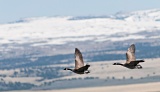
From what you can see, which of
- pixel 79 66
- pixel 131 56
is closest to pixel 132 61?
pixel 131 56

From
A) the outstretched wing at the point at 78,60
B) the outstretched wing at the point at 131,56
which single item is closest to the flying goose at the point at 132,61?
the outstretched wing at the point at 131,56

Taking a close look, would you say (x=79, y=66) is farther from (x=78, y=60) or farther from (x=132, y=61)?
(x=132, y=61)

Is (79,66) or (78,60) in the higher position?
(78,60)

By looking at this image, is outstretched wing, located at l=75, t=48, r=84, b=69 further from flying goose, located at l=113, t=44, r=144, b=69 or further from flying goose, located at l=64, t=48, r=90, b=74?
flying goose, located at l=113, t=44, r=144, b=69

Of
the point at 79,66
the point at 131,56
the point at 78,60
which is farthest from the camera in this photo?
the point at 131,56

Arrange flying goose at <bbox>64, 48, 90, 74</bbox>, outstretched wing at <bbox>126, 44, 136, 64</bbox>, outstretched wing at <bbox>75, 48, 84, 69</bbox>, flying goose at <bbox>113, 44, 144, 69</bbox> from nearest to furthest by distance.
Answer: flying goose at <bbox>64, 48, 90, 74</bbox> < outstretched wing at <bbox>75, 48, 84, 69</bbox> < flying goose at <bbox>113, 44, 144, 69</bbox> < outstretched wing at <bbox>126, 44, 136, 64</bbox>

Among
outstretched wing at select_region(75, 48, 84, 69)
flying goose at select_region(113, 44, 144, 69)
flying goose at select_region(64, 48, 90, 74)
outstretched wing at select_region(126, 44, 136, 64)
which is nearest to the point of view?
flying goose at select_region(64, 48, 90, 74)

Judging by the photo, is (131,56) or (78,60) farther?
(131,56)

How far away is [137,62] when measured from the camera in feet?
105

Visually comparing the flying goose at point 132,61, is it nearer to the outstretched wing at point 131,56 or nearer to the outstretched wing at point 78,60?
the outstretched wing at point 131,56

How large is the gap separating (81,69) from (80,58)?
28.0 inches

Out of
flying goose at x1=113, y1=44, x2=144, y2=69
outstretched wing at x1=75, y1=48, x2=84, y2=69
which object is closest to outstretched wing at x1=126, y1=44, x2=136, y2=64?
flying goose at x1=113, y1=44, x2=144, y2=69

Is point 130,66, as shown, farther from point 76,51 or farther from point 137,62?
point 76,51

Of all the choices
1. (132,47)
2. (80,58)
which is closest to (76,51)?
(80,58)
